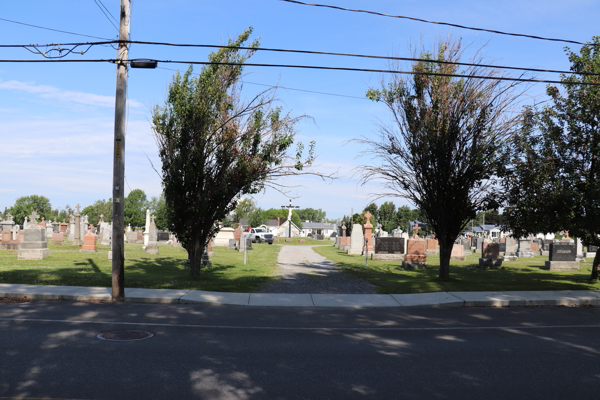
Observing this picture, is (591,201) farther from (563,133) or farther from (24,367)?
(24,367)

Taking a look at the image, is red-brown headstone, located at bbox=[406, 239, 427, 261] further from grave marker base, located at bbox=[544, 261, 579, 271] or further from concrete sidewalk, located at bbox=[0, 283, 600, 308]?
concrete sidewalk, located at bbox=[0, 283, 600, 308]

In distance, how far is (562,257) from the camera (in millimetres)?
23891

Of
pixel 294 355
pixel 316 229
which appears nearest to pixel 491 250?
pixel 294 355

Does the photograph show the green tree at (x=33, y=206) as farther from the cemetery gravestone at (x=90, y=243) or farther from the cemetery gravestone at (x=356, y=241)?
the cemetery gravestone at (x=356, y=241)

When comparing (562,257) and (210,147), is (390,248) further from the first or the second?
(210,147)

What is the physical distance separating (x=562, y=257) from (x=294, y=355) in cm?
2095

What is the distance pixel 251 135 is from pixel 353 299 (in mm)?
6469

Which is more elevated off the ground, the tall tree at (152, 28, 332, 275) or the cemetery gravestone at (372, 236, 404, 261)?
the tall tree at (152, 28, 332, 275)

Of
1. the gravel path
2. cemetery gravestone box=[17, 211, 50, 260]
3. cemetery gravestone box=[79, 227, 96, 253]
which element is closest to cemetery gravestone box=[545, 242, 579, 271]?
the gravel path

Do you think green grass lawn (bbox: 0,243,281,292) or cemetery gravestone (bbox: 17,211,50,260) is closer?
green grass lawn (bbox: 0,243,281,292)

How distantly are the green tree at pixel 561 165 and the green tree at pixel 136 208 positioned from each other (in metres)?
105

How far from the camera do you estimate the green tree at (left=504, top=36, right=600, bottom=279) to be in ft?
49.8

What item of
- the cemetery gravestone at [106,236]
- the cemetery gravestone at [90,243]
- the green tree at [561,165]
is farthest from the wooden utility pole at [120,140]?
the cemetery gravestone at [106,236]

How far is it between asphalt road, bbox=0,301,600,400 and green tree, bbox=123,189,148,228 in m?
108
